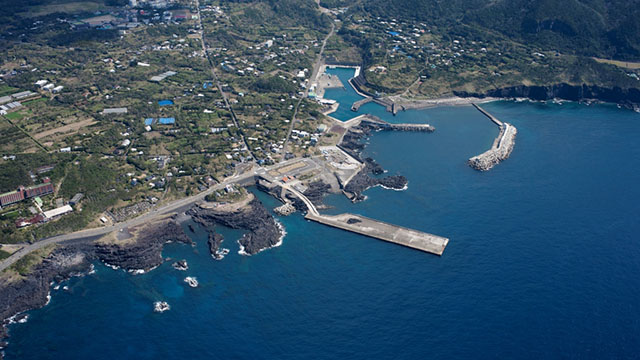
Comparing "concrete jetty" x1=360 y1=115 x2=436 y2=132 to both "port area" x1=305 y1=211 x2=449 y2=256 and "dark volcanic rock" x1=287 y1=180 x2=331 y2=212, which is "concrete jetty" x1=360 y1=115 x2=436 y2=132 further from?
"port area" x1=305 y1=211 x2=449 y2=256

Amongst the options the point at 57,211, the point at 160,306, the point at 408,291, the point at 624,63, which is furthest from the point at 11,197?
the point at 624,63

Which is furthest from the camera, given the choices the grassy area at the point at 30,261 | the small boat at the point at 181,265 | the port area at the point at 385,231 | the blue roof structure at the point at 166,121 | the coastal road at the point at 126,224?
the blue roof structure at the point at 166,121

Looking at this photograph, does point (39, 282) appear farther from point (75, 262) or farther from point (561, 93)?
point (561, 93)

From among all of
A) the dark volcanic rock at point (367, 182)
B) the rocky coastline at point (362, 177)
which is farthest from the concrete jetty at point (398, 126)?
the dark volcanic rock at point (367, 182)

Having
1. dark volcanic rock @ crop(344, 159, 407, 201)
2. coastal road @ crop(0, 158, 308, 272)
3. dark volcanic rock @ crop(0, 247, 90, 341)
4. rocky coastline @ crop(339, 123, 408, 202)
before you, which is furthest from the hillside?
dark volcanic rock @ crop(0, 247, 90, 341)

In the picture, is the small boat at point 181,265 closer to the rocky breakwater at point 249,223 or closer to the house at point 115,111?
the rocky breakwater at point 249,223

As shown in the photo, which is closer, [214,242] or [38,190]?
[214,242]
